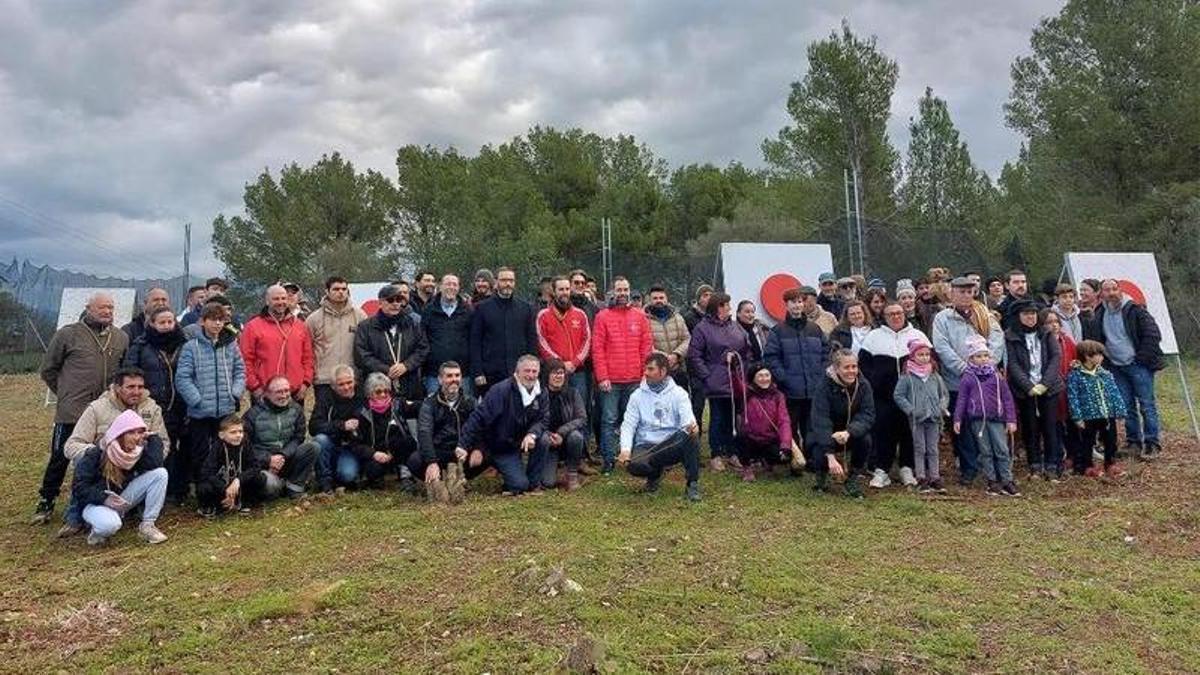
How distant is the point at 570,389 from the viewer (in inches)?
279

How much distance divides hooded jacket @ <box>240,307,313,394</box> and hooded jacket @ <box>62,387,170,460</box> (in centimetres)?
88

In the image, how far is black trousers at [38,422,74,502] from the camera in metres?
6.17

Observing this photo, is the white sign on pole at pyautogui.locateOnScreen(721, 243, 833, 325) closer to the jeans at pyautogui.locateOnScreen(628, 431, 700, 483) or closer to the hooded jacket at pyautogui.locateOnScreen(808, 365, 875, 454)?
the hooded jacket at pyautogui.locateOnScreen(808, 365, 875, 454)

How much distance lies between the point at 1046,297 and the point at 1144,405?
1359 mm

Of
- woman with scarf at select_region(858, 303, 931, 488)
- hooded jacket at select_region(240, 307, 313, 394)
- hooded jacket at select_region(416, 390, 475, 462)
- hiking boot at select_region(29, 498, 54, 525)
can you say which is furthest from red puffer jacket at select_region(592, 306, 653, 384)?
hiking boot at select_region(29, 498, 54, 525)

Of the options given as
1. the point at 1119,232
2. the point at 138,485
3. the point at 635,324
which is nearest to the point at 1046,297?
the point at 635,324

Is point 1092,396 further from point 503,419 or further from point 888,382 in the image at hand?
point 503,419

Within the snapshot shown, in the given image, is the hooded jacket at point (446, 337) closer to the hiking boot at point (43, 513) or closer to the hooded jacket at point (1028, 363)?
the hiking boot at point (43, 513)

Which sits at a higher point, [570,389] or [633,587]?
[570,389]

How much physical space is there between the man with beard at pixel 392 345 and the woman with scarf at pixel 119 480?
71.6 inches

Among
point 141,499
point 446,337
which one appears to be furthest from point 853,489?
point 141,499

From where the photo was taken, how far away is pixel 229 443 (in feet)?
20.2

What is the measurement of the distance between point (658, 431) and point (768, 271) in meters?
3.53

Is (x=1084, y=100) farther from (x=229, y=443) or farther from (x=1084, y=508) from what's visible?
(x=229, y=443)
